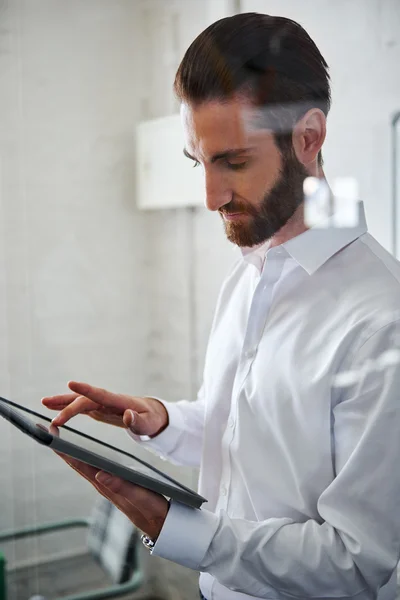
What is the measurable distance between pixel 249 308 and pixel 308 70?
0.32 meters

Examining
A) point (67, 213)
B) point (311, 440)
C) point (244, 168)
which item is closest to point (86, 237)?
point (67, 213)

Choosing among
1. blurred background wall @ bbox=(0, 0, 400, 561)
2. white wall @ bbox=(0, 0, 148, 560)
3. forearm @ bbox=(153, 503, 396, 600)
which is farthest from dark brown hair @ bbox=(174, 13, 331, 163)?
forearm @ bbox=(153, 503, 396, 600)

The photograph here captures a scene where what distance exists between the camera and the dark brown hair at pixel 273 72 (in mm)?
739

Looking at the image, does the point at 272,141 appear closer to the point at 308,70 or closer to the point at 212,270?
the point at 308,70

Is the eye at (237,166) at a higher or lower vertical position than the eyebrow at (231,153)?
lower

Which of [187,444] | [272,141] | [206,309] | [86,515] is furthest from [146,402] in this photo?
[272,141]

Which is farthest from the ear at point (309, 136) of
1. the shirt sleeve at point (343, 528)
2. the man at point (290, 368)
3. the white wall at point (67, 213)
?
the white wall at point (67, 213)

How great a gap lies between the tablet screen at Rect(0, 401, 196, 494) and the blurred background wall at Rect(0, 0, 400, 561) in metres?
0.14

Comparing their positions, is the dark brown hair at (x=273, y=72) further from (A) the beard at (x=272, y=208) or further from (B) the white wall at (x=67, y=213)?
(B) the white wall at (x=67, y=213)

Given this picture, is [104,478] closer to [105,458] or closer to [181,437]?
[105,458]

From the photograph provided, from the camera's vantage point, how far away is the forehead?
75cm

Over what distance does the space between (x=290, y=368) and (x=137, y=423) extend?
0.27 m

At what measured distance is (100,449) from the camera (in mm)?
787

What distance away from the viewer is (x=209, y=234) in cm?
102
